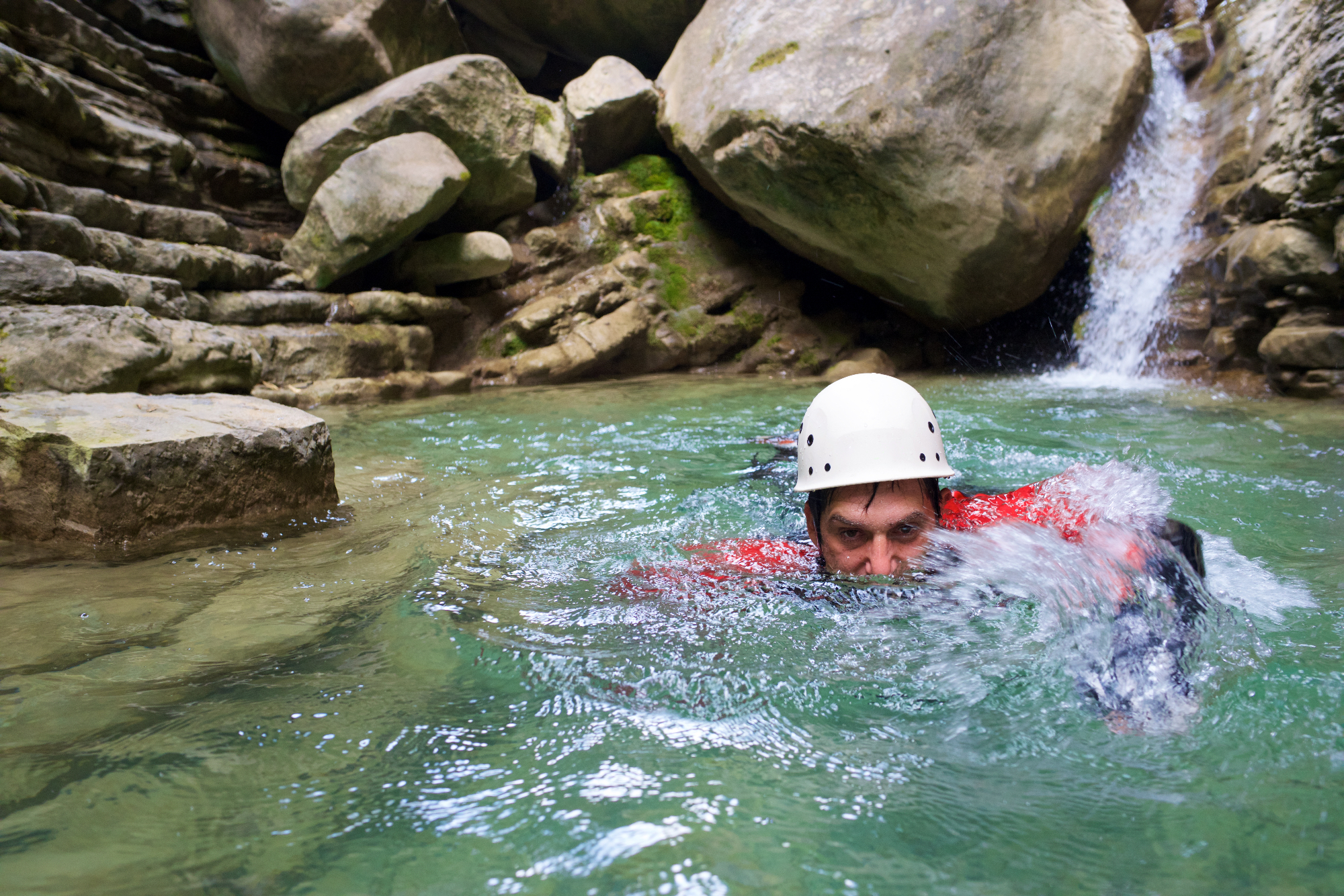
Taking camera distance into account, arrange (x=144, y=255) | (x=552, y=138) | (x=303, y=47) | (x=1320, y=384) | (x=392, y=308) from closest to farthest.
→ (x=144, y=255) → (x=1320, y=384) → (x=392, y=308) → (x=303, y=47) → (x=552, y=138)

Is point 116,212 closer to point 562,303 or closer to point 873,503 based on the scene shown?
point 562,303

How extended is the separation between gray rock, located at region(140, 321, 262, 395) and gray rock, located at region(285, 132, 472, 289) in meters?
2.65

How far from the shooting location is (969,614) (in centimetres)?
238

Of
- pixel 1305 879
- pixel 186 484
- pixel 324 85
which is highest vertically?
pixel 324 85

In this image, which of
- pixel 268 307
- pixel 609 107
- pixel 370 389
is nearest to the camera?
pixel 268 307

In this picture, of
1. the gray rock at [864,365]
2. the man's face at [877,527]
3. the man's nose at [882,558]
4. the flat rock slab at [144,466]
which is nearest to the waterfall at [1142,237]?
the gray rock at [864,365]

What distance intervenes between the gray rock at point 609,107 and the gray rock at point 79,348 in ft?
21.9

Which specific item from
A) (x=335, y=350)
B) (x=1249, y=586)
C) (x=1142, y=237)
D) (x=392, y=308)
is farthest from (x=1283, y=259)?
(x=335, y=350)

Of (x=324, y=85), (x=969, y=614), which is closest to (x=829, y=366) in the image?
(x=324, y=85)

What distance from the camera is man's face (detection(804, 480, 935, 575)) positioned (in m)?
2.65

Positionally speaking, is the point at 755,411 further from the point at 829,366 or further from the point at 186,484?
the point at 186,484

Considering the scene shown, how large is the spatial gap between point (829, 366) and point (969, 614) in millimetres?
7893

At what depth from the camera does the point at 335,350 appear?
758 cm

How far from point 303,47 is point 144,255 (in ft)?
11.6
